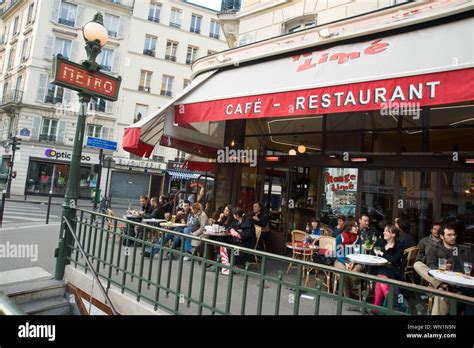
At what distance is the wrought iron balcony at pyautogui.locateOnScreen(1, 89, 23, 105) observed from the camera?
1075 inches

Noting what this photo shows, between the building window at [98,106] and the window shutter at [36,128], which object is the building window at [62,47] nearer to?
the building window at [98,106]

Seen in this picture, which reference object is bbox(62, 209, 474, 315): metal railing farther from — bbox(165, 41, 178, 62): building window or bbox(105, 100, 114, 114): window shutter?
bbox(165, 41, 178, 62): building window

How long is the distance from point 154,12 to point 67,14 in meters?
7.42

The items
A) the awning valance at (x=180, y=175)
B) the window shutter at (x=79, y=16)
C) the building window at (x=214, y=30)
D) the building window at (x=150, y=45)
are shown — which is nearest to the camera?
the window shutter at (x=79, y=16)

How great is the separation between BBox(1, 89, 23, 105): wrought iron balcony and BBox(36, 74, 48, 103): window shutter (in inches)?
53.1

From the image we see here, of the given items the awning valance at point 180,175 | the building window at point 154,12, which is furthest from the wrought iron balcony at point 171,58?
the awning valance at point 180,175

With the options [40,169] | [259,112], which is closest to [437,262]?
[259,112]

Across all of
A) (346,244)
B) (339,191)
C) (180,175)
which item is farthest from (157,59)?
(346,244)

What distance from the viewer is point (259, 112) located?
210 inches

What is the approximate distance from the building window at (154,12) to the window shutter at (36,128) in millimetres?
13321

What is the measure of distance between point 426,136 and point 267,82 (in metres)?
3.45

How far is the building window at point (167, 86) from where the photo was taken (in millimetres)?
31312
